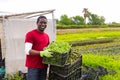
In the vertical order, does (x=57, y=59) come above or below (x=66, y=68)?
above

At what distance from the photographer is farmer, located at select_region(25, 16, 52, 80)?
191 inches

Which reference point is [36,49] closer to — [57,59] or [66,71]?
[57,59]

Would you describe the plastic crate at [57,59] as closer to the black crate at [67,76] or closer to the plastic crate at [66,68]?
the plastic crate at [66,68]

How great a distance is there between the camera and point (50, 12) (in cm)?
839

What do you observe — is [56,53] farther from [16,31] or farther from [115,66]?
[115,66]

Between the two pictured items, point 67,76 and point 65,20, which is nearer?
point 67,76

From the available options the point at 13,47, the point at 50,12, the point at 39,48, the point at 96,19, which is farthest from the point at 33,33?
the point at 96,19

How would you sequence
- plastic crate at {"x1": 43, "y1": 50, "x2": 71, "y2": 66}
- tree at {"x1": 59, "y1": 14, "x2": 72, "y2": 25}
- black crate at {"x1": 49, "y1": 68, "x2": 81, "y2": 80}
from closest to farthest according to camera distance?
plastic crate at {"x1": 43, "y1": 50, "x2": 71, "y2": 66} < black crate at {"x1": 49, "y1": 68, "x2": 81, "y2": 80} < tree at {"x1": 59, "y1": 14, "x2": 72, "y2": 25}

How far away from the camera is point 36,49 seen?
4.98 m

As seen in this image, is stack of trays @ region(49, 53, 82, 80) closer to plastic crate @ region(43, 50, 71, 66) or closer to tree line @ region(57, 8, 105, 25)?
plastic crate @ region(43, 50, 71, 66)

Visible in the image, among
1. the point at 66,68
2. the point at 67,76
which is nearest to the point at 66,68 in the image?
the point at 66,68

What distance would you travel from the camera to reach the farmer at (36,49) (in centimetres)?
485

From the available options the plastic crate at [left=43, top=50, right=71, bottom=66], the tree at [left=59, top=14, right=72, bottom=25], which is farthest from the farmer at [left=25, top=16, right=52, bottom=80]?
the tree at [left=59, top=14, right=72, bottom=25]

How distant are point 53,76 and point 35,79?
287mm
